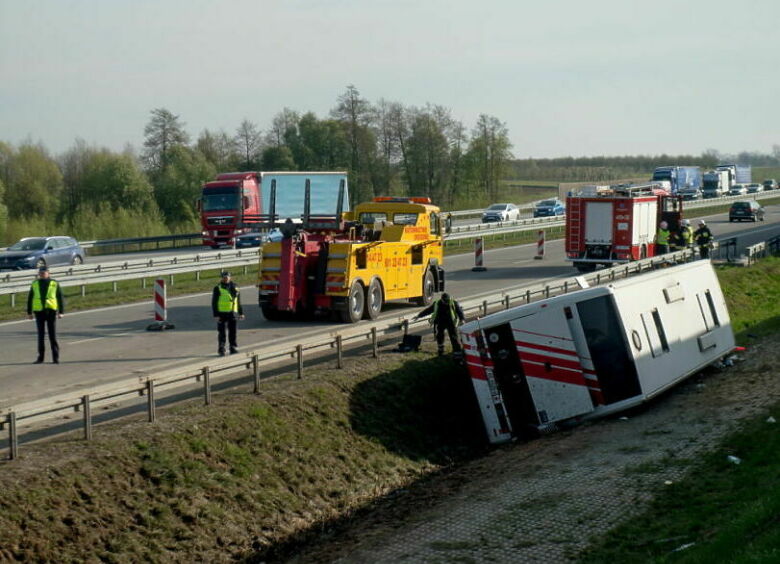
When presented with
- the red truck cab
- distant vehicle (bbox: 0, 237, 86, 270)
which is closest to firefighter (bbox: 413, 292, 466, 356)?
distant vehicle (bbox: 0, 237, 86, 270)

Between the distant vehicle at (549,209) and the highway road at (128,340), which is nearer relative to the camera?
the highway road at (128,340)

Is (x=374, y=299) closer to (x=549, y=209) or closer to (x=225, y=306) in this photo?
(x=225, y=306)

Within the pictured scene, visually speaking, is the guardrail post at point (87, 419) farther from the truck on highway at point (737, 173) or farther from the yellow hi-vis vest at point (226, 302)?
the truck on highway at point (737, 173)

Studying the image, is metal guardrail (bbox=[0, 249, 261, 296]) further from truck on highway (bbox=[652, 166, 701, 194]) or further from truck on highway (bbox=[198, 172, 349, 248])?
truck on highway (bbox=[652, 166, 701, 194])

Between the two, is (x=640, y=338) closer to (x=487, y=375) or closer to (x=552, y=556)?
(x=487, y=375)

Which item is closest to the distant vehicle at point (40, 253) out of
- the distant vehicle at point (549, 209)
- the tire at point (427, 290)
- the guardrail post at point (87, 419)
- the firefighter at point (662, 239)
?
the tire at point (427, 290)

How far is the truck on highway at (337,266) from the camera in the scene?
22206 millimetres

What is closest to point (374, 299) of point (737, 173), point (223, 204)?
point (223, 204)

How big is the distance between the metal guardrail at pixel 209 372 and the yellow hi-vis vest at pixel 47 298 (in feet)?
8.19

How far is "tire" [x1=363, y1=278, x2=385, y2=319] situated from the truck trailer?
278 inches

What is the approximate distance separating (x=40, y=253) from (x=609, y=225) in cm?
2108

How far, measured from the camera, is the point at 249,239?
47938 mm

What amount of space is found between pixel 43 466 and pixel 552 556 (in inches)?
225

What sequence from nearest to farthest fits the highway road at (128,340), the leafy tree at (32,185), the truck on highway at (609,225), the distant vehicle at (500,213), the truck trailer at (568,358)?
the truck trailer at (568,358) → the highway road at (128,340) → the truck on highway at (609,225) → the leafy tree at (32,185) → the distant vehicle at (500,213)
